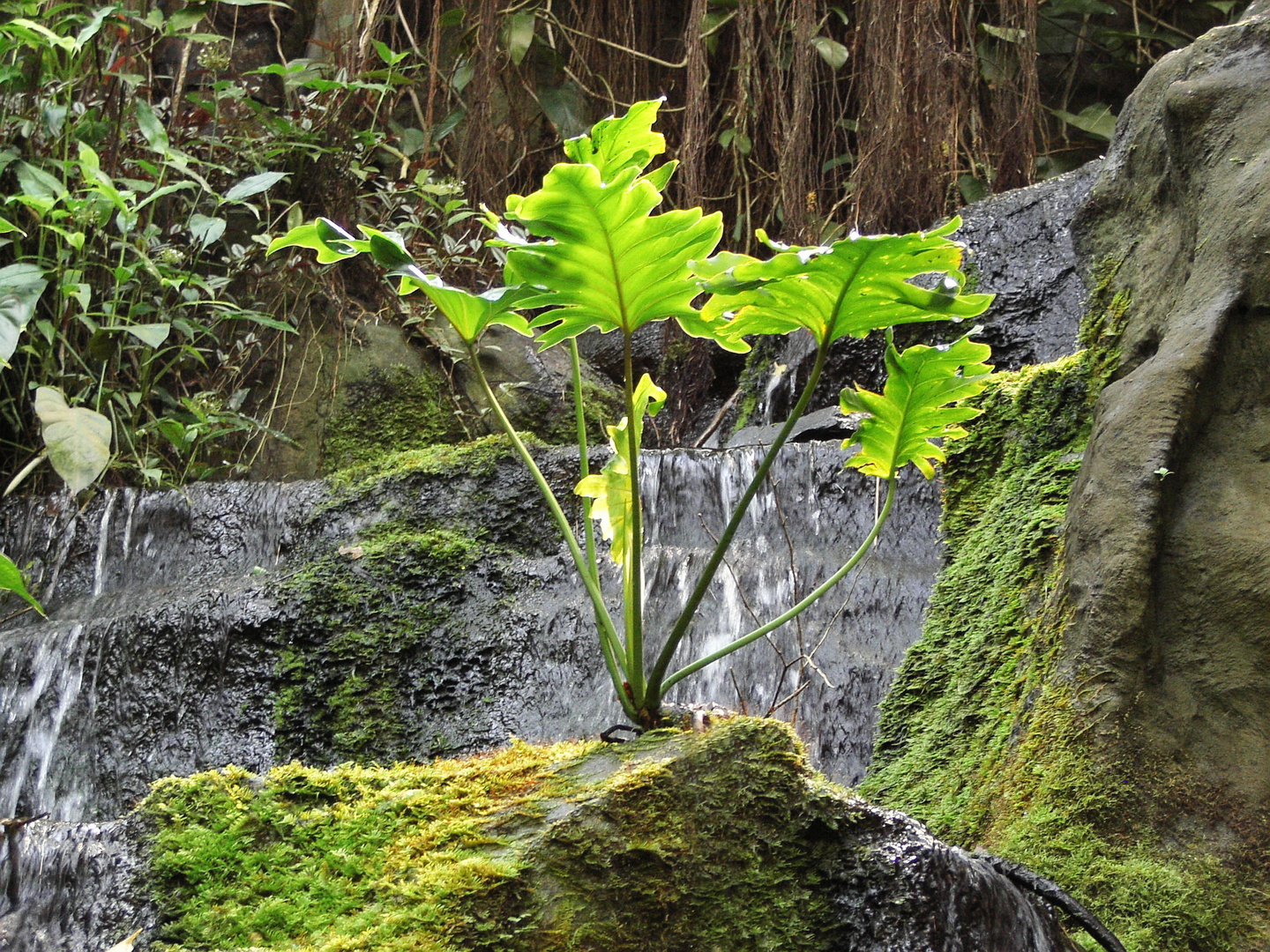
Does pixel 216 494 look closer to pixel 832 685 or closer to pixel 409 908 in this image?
pixel 832 685

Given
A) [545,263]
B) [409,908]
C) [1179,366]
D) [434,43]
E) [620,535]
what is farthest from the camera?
[434,43]

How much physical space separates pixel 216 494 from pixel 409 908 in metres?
3.46

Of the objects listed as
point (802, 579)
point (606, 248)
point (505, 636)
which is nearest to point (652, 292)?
point (606, 248)

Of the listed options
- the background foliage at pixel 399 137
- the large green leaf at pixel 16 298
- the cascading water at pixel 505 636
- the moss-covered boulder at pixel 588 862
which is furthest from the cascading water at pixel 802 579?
the large green leaf at pixel 16 298

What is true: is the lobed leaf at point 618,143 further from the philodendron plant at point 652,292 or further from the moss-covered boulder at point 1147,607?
the moss-covered boulder at point 1147,607

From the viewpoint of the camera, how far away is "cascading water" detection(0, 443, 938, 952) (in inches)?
134

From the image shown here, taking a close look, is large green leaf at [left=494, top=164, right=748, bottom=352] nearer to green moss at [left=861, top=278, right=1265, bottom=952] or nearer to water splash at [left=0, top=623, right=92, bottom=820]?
green moss at [left=861, top=278, right=1265, bottom=952]

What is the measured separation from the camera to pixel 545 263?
5.35 feet

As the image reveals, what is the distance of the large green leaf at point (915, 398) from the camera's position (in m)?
1.90

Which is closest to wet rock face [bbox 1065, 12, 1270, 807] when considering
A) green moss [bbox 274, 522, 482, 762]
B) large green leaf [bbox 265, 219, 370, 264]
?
large green leaf [bbox 265, 219, 370, 264]

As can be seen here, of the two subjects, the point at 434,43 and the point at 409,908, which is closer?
the point at 409,908

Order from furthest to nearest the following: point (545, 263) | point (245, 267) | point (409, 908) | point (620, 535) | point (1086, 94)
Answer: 1. point (1086, 94)
2. point (245, 267)
3. point (620, 535)
4. point (545, 263)
5. point (409, 908)

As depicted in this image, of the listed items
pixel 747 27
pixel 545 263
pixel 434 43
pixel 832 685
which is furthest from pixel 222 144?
pixel 545 263

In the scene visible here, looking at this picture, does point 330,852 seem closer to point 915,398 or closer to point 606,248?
point 606,248
